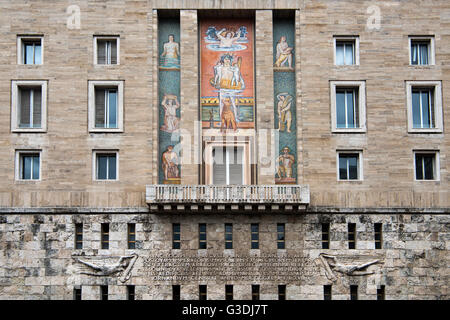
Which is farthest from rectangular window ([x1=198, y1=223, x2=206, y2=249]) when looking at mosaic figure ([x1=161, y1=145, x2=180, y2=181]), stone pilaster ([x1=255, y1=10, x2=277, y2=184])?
stone pilaster ([x1=255, y1=10, x2=277, y2=184])

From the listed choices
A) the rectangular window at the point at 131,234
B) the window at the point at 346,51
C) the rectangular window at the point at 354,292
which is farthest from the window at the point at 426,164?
the rectangular window at the point at 131,234

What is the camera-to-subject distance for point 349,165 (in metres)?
34.4

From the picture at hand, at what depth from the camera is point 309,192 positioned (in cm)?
3331

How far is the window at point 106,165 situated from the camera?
3412 centimetres

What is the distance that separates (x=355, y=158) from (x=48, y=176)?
1545cm

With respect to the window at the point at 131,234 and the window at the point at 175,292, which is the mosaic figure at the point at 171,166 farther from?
the window at the point at 175,292

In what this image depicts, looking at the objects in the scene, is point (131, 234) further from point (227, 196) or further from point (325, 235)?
point (325, 235)

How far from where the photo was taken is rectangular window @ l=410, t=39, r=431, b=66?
35000mm

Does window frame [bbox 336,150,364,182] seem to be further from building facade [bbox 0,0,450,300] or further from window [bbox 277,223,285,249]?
window [bbox 277,223,285,249]

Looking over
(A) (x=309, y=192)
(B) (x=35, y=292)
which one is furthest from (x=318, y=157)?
(B) (x=35, y=292)

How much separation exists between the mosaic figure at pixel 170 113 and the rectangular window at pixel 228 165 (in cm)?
238

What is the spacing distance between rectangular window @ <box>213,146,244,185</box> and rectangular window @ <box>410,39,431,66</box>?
33.1 feet

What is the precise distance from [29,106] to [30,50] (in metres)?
2.92

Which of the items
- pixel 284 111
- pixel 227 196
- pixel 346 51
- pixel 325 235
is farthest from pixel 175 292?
pixel 346 51
